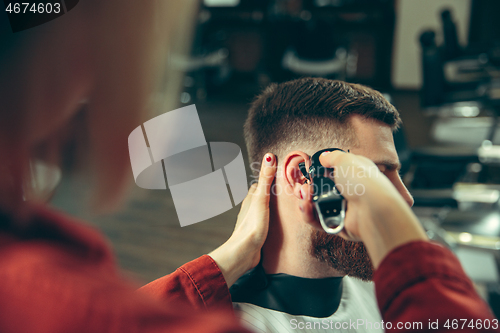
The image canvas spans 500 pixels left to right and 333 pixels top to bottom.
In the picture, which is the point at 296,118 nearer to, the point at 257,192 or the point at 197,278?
the point at 257,192

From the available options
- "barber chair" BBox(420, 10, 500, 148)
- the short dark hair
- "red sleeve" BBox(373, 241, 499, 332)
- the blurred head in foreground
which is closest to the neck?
the blurred head in foreground

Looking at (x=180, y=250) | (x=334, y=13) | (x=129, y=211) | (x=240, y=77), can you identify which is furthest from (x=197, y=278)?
(x=334, y=13)

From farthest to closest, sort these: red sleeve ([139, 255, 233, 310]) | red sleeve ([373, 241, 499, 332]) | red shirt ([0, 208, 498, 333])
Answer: red sleeve ([139, 255, 233, 310]), red sleeve ([373, 241, 499, 332]), red shirt ([0, 208, 498, 333])

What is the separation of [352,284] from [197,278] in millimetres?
488

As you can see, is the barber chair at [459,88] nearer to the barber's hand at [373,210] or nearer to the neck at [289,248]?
the neck at [289,248]

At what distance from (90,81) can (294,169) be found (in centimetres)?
44

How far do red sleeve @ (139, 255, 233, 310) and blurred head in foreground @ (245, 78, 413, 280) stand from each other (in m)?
0.16

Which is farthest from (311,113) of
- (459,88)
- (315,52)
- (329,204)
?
(315,52)

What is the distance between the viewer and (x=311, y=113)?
73cm

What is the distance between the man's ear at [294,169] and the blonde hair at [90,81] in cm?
33

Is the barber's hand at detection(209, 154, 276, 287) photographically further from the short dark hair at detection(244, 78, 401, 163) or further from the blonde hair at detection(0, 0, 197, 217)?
the blonde hair at detection(0, 0, 197, 217)

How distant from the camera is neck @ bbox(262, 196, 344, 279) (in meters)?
0.72

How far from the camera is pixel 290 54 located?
4.14 metres

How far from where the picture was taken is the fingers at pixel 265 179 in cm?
71
